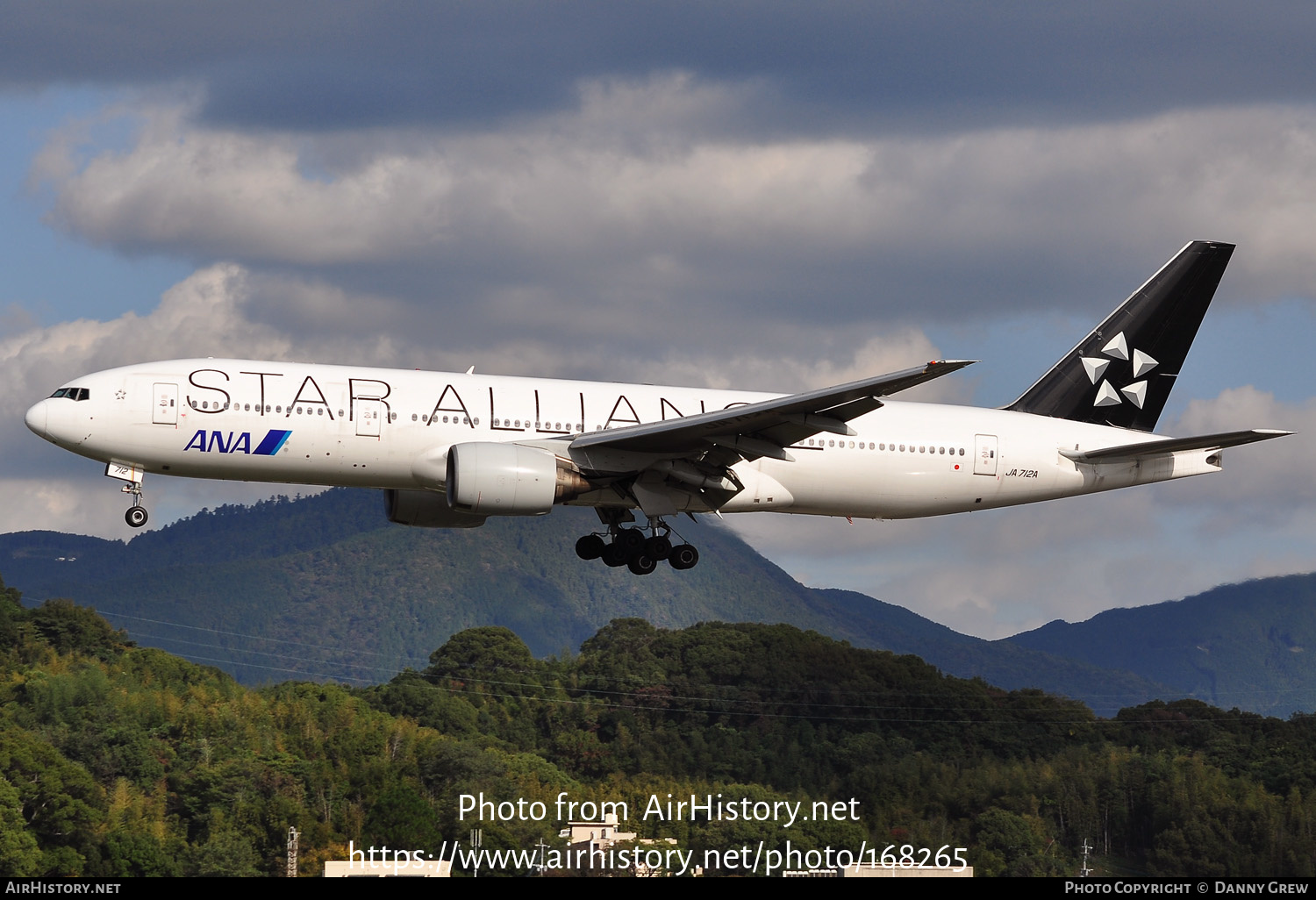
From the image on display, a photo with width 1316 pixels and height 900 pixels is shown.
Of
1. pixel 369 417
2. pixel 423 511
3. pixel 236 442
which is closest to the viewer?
pixel 236 442

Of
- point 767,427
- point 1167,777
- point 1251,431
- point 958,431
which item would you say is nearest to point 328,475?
point 767,427

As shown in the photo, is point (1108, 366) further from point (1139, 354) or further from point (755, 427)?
point (755, 427)

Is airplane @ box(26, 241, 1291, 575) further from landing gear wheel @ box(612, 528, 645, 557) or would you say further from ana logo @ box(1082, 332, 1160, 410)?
ana logo @ box(1082, 332, 1160, 410)

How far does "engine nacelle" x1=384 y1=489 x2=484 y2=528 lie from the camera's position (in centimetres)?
4406

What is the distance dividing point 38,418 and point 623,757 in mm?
83575

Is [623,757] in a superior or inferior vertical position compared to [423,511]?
inferior

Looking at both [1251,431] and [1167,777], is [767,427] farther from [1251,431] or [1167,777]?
[1167,777]

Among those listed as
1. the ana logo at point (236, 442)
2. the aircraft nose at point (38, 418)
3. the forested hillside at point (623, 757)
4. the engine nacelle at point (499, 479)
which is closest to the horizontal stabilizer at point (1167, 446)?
the engine nacelle at point (499, 479)

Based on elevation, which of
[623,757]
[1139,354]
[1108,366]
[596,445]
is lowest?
[623,757]

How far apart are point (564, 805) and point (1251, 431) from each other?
215 ft

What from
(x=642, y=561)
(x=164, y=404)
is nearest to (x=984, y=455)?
(x=642, y=561)

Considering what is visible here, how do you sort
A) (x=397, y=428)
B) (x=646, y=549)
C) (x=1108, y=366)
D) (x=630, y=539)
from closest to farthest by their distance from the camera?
(x=397, y=428) < (x=646, y=549) < (x=630, y=539) < (x=1108, y=366)

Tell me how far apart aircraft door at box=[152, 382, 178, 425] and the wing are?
9.42m

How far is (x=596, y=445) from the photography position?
131ft
